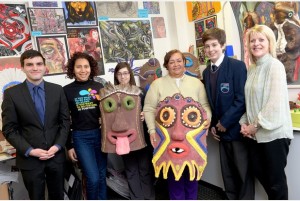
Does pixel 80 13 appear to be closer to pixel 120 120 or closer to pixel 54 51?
pixel 54 51

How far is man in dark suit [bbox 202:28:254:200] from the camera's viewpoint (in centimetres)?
178

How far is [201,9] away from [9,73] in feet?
6.56

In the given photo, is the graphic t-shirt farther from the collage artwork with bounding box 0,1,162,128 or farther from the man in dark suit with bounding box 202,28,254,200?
the man in dark suit with bounding box 202,28,254,200

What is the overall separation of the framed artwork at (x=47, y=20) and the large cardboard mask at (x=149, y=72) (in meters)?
0.88

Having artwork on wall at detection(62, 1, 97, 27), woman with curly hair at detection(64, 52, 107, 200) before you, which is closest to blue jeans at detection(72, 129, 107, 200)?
woman with curly hair at detection(64, 52, 107, 200)

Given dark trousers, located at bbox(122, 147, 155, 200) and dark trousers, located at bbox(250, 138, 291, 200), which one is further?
dark trousers, located at bbox(122, 147, 155, 200)

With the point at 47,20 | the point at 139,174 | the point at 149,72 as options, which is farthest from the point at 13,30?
the point at 139,174

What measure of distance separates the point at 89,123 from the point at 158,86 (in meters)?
0.57

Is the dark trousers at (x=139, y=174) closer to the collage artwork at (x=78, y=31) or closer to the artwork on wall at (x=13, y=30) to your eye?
the collage artwork at (x=78, y=31)

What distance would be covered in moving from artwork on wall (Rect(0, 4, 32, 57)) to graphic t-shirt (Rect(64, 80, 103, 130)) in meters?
0.81

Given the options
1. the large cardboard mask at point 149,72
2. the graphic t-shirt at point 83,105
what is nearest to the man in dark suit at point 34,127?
the graphic t-shirt at point 83,105

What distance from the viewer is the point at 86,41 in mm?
2723

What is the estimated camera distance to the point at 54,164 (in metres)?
1.72

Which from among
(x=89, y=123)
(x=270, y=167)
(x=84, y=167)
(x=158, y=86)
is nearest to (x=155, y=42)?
(x=158, y=86)
